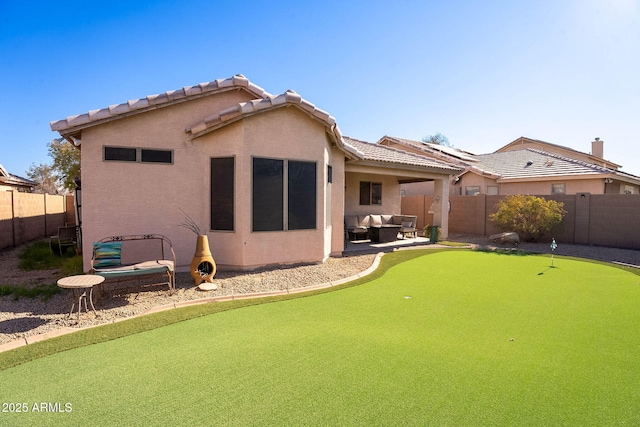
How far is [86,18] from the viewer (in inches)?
386

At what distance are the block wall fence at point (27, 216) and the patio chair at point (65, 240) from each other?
260cm

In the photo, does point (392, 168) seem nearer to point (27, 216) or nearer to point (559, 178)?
point (559, 178)

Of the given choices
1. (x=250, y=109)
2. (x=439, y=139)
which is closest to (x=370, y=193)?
(x=250, y=109)

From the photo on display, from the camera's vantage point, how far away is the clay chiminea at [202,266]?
7387mm

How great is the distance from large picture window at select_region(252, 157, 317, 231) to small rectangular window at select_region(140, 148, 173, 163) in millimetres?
2274

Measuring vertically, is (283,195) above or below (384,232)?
above

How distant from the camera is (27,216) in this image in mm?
15141

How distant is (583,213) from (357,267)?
1174 cm

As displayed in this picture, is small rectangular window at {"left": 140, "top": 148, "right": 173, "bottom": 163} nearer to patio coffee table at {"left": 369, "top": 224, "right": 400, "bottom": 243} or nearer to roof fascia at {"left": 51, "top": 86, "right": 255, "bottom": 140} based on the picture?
roof fascia at {"left": 51, "top": 86, "right": 255, "bottom": 140}

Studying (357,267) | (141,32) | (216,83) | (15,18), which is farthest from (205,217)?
(15,18)

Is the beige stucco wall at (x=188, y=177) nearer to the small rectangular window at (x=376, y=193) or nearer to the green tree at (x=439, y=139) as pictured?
the small rectangular window at (x=376, y=193)

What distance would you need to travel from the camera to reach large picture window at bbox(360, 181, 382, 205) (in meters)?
15.8

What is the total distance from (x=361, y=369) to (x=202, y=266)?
5.05 metres

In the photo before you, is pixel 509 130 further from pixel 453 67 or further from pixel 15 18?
pixel 15 18
